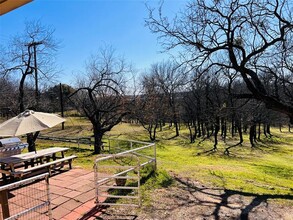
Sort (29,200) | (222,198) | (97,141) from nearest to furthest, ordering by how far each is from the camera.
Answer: (29,200), (222,198), (97,141)

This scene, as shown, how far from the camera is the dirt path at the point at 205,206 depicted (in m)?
4.06

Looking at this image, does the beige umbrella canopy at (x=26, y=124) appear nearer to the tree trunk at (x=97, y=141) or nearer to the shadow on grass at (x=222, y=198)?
the shadow on grass at (x=222, y=198)

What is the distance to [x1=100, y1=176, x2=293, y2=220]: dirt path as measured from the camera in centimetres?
406

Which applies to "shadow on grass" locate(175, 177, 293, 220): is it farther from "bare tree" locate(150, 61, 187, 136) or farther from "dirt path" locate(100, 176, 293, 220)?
"bare tree" locate(150, 61, 187, 136)

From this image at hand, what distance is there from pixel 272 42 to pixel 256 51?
0.47 meters

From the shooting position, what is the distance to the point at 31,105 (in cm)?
1076

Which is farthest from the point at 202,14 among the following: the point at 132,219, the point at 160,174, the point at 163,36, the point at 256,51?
the point at 132,219

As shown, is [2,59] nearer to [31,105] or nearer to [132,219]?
[31,105]

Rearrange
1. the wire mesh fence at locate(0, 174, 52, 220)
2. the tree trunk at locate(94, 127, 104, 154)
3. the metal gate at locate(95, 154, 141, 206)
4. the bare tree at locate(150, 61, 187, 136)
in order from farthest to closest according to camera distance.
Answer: the bare tree at locate(150, 61, 187, 136), the tree trunk at locate(94, 127, 104, 154), the metal gate at locate(95, 154, 141, 206), the wire mesh fence at locate(0, 174, 52, 220)

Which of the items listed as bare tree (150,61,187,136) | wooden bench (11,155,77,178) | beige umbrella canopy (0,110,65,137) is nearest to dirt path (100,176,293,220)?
wooden bench (11,155,77,178)

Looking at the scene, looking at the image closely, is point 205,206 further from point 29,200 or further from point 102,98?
point 102,98

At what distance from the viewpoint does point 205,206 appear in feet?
14.7

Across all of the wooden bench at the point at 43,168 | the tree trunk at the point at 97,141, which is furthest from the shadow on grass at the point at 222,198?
the tree trunk at the point at 97,141

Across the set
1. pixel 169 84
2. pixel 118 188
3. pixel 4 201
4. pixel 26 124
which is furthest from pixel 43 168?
pixel 169 84
